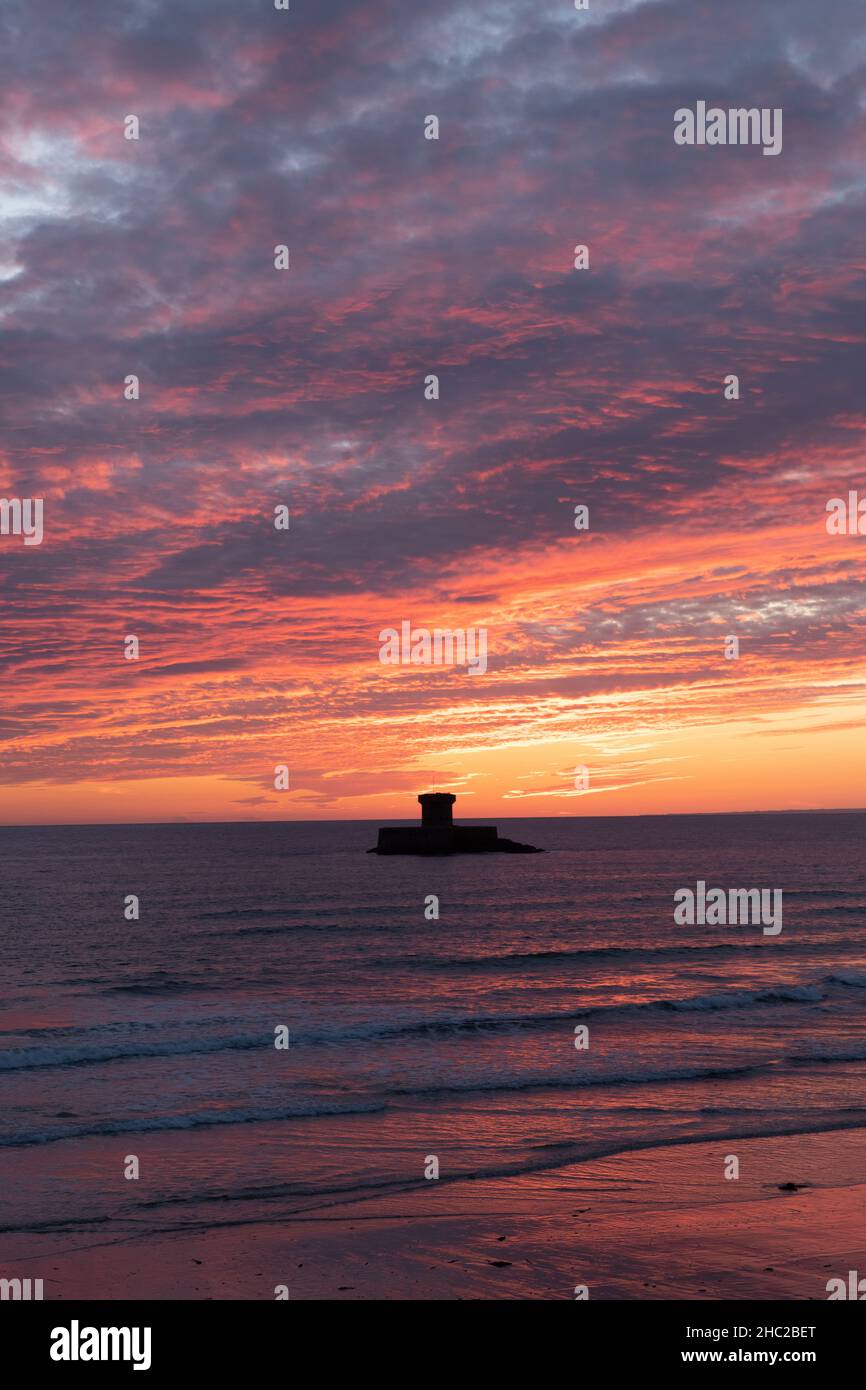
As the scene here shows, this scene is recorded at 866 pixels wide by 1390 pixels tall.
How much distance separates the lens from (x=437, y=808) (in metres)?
154

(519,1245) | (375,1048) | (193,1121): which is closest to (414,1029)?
(375,1048)

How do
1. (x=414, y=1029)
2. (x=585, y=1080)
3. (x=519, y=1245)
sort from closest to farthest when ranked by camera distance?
1. (x=519, y=1245)
2. (x=585, y=1080)
3. (x=414, y=1029)

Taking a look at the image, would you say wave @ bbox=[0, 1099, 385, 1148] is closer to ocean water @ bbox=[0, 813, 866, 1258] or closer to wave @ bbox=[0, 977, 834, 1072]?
ocean water @ bbox=[0, 813, 866, 1258]

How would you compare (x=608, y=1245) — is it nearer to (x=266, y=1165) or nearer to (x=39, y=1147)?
(x=266, y=1165)

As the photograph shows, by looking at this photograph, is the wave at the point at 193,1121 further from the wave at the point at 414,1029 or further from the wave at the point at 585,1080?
the wave at the point at 414,1029

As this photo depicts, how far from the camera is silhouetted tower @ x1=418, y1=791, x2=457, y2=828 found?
152750 millimetres

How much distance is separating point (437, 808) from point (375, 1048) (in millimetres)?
125149

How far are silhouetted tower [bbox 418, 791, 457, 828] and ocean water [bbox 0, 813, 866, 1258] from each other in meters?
80.9

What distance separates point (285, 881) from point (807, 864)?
56.9 metres

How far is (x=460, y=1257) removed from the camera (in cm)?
1462

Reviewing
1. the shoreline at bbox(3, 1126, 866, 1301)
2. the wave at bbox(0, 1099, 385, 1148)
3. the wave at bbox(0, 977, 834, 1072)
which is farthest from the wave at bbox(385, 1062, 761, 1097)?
the shoreline at bbox(3, 1126, 866, 1301)

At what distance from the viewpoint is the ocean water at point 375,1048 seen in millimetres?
18875

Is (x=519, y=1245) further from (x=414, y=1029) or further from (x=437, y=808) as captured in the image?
(x=437, y=808)

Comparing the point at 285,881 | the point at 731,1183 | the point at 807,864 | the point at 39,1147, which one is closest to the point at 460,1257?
the point at 731,1183
